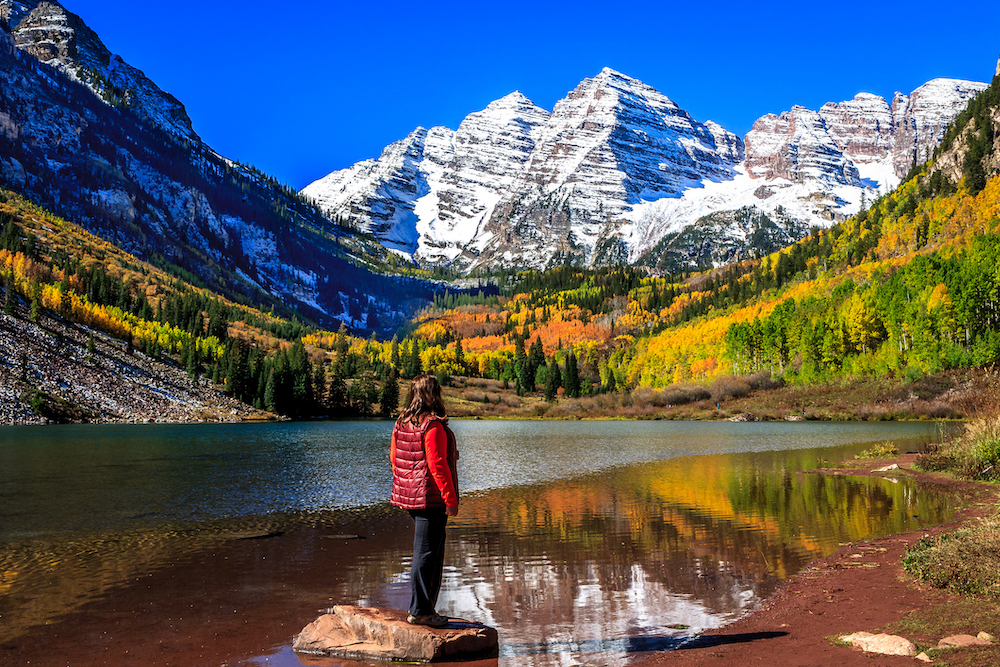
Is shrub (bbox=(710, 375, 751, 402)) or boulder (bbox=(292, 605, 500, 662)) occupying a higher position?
shrub (bbox=(710, 375, 751, 402))

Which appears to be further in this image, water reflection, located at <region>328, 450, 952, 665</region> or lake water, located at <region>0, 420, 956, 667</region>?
water reflection, located at <region>328, 450, 952, 665</region>

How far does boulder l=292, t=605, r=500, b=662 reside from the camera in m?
9.44

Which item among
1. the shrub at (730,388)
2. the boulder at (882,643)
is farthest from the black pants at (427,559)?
the shrub at (730,388)

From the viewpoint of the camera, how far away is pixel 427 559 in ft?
33.6

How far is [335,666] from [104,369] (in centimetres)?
12246

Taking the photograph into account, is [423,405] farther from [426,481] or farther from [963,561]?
[963,561]

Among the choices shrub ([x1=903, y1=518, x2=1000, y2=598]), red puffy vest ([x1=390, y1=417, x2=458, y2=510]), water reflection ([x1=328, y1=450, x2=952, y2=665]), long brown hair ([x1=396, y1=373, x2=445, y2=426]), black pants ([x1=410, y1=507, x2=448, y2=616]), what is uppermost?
long brown hair ([x1=396, y1=373, x2=445, y2=426])

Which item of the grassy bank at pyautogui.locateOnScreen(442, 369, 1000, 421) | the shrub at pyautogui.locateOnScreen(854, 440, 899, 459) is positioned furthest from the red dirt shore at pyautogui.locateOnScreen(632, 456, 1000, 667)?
the grassy bank at pyautogui.locateOnScreen(442, 369, 1000, 421)

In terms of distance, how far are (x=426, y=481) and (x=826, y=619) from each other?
700 centimetres

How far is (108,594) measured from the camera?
1327cm

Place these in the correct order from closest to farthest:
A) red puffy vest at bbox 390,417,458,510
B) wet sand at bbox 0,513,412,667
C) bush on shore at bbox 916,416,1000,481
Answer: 1. wet sand at bbox 0,513,412,667
2. red puffy vest at bbox 390,417,458,510
3. bush on shore at bbox 916,416,1000,481

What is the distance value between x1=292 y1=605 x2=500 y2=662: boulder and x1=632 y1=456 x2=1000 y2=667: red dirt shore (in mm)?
2376

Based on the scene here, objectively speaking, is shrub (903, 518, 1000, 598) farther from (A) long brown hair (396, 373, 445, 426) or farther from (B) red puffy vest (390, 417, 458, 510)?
(A) long brown hair (396, 373, 445, 426)

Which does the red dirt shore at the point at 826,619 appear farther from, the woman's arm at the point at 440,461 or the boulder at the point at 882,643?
the woman's arm at the point at 440,461
